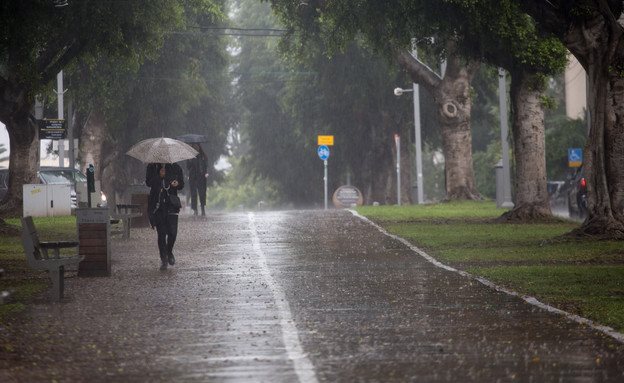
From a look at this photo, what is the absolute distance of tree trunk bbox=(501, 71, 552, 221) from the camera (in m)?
32.9

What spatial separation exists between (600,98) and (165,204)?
8.42 m

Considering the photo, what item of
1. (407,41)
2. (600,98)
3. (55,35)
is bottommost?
(600,98)

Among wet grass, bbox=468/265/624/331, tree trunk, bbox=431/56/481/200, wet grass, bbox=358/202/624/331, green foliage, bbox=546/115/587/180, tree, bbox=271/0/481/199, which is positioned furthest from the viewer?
green foliage, bbox=546/115/587/180

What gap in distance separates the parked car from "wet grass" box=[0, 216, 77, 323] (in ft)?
42.1

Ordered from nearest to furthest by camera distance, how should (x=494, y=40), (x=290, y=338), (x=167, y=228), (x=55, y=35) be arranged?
(x=290, y=338), (x=167, y=228), (x=494, y=40), (x=55, y=35)

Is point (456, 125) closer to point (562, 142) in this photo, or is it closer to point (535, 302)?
point (562, 142)

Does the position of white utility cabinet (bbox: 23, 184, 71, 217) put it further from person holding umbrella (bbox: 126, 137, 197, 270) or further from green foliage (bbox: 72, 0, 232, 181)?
person holding umbrella (bbox: 126, 137, 197, 270)

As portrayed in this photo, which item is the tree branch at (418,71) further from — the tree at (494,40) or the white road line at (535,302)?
the white road line at (535,302)

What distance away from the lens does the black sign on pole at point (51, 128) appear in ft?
150

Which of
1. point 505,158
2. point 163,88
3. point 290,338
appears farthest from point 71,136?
point 290,338

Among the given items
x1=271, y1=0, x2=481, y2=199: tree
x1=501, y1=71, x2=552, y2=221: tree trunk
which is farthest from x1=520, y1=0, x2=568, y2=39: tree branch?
x1=501, y1=71, x2=552, y2=221: tree trunk

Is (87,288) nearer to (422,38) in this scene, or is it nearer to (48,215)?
(422,38)

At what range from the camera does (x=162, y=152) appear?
940 inches

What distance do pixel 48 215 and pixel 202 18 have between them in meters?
21.8
